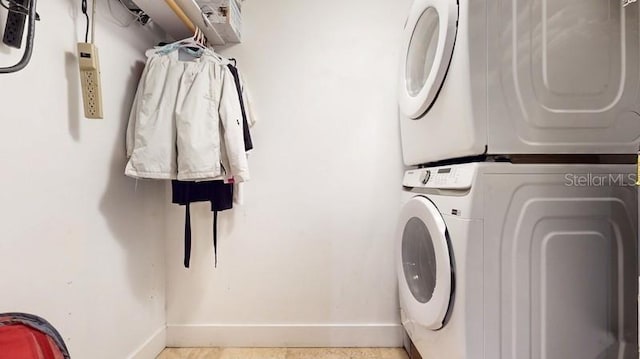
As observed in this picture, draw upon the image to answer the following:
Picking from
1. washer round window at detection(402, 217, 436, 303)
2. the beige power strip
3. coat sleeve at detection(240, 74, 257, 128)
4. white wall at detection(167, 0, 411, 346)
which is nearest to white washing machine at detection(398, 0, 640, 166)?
washer round window at detection(402, 217, 436, 303)

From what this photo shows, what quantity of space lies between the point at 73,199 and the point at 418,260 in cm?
131

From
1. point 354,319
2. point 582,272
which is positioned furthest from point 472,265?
point 354,319

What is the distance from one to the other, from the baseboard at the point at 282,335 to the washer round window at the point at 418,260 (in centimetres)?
53

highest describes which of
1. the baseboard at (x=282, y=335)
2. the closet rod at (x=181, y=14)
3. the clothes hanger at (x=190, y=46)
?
the closet rod at (x=181, y=14)

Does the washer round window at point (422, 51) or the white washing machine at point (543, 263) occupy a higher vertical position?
the washer round window at point (422, 51)

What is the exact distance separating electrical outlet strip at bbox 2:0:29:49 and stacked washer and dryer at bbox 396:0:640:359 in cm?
118

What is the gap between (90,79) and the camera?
1190 millimetres

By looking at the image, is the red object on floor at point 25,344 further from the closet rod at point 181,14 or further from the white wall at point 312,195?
the closet rod at point 181,14

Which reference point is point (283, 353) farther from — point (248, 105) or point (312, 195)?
point (248, 105)

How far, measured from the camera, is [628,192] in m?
1.04

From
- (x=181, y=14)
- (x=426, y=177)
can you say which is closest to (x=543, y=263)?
(x=426, y=177)

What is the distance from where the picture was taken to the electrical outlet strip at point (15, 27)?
92 centimetres

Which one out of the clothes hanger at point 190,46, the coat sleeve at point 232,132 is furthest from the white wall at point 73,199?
the coat sleeve at point 232,132

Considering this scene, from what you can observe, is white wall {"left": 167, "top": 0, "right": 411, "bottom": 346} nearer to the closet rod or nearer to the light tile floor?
the light tile floor
